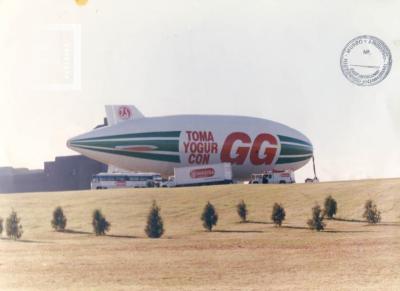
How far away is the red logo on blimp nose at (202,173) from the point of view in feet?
323

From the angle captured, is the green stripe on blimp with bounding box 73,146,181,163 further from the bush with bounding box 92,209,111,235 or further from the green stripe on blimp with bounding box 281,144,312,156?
the bush with bounding box 92,209,111,235

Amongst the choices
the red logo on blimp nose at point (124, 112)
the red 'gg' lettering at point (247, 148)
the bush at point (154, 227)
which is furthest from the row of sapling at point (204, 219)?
the red logo on blimp nose at point (124, 112)

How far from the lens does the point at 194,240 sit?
4728 cm

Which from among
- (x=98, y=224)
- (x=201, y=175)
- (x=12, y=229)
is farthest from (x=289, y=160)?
(x=12, y=229)

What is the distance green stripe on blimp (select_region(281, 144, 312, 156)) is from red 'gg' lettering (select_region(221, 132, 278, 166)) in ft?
4.08

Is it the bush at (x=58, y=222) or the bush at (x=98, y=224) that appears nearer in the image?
the bush at (x=98, y=224)

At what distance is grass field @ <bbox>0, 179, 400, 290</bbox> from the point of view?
30109 mm

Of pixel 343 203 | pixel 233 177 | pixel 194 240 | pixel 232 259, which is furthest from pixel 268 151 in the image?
pixel 232 259

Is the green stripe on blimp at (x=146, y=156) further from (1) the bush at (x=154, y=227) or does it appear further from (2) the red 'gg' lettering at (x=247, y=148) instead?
(1) the bush at (x=154, y=227)

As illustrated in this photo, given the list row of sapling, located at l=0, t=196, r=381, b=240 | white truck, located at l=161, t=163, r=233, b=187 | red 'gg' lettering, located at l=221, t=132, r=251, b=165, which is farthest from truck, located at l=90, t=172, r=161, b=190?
row of sapling, located at l=0, t=196, r=381, b=240

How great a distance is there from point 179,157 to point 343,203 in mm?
38080

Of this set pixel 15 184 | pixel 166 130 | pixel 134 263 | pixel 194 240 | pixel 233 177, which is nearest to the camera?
pixel 134 263

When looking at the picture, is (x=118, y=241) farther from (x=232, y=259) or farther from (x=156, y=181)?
(x=156, y=181)

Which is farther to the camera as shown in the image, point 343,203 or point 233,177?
point 233,177
